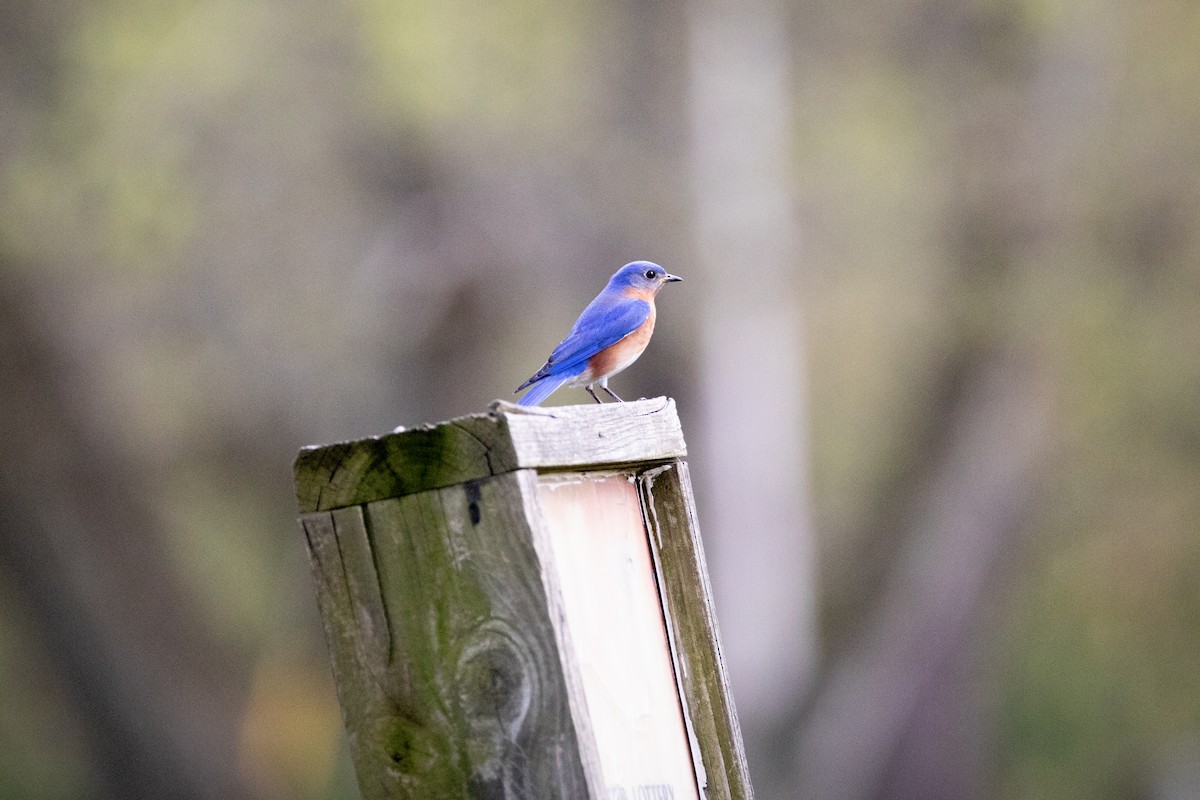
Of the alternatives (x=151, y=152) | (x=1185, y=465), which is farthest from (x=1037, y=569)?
(x=151, y=152)

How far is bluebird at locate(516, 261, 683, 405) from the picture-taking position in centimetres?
438

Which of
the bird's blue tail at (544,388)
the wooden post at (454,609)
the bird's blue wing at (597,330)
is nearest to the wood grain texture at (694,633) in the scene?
the wooden post at (454,609)

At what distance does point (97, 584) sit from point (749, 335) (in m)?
4.15

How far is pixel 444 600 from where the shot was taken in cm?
215

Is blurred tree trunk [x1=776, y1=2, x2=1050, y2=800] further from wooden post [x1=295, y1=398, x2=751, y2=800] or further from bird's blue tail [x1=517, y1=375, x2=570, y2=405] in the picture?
wooden post [x1=295, y1=398, x2=751, y2=800]

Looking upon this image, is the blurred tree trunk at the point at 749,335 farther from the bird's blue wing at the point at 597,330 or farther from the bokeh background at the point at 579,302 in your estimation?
the bird's blue wing at the point at 597,330

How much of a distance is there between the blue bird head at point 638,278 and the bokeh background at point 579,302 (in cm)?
349

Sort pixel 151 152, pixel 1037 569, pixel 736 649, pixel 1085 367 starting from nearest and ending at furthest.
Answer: pixel 151 152, pixel 736 649, pixel 1085 367, pixel 1037 569

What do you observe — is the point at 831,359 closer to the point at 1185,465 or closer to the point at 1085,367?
the point at 1085,367

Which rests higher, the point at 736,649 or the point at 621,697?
the point at 621,697

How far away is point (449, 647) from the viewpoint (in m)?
2.15

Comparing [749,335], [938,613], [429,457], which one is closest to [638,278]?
[429,457]

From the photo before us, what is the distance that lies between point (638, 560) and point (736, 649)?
6.86 m

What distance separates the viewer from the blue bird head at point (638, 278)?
16.8 feet
